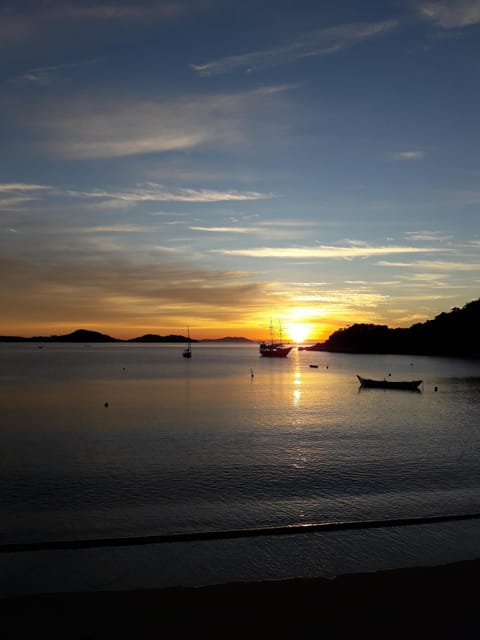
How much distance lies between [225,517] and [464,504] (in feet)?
31.9

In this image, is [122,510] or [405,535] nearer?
[405,535]

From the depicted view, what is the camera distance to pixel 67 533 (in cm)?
1752

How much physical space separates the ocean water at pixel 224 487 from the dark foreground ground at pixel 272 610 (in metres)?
2.14

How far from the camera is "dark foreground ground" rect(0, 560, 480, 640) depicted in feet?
30.2

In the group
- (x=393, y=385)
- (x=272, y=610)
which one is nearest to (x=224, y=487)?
(x=272, y=610)

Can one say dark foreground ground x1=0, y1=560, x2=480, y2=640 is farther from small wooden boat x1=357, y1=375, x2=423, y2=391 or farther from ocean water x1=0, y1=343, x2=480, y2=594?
small wooden boat x1=357, y1=375, x2=423, y2=391

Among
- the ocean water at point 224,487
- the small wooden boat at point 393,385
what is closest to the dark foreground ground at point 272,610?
the ocean water at point 224,487

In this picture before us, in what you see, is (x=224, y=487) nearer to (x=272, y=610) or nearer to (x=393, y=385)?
(x=272, y=610)

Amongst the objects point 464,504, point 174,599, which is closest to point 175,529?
point 174,599

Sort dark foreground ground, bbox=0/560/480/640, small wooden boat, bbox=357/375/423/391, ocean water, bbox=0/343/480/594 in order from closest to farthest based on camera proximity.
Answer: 1. dark foreground ground, bbox=0/560/480/640
2. ocean water, bbox=0/343/480/594
3. small wooden boat, bbox=357/375/423/391

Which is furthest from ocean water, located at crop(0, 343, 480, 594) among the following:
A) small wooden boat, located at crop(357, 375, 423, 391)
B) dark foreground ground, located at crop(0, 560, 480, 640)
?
small wooden boat, located at crop(357, 375, 423, 391)

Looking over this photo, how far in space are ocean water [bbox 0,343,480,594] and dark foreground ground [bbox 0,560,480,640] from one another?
7.01ft

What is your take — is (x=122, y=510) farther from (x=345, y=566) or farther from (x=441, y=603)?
(x=441, y=603)

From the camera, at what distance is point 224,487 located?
78.5 feet
